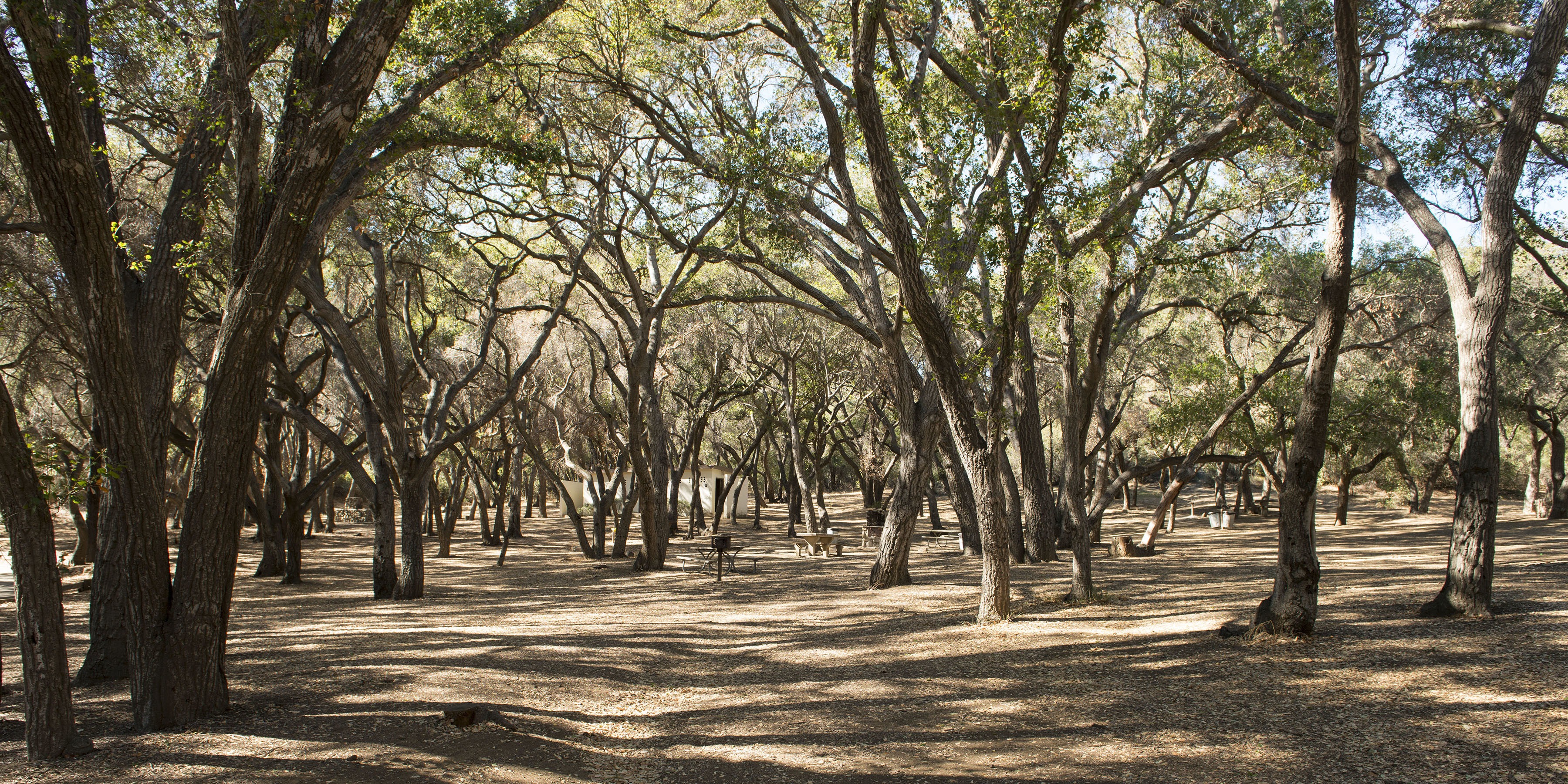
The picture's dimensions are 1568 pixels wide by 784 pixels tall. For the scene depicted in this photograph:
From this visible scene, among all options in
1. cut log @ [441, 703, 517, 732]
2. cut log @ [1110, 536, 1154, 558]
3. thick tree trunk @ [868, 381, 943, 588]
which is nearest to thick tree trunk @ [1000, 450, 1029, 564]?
cut log @ [1110, 536, 1154, 558]

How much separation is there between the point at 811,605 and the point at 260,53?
812 centimetres

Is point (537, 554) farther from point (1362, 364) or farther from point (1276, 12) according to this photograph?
point (1362, 364)

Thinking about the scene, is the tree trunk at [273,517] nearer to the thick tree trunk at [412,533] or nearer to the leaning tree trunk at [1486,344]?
the thick tree trunk at [412,533]

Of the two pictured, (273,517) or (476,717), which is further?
(273,517)

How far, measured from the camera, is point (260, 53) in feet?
19.3

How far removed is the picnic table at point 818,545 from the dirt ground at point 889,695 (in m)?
7.52

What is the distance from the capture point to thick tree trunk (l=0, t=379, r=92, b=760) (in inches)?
163

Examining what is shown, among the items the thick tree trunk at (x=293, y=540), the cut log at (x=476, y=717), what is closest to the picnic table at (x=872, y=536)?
the thick tree trunk at (x=293, y=540)

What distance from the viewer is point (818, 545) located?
19.1m

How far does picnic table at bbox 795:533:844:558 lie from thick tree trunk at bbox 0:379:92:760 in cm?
1468

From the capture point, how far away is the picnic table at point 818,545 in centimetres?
1870

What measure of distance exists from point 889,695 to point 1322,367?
12.7ft

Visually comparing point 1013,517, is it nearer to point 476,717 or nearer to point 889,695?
point 889,695

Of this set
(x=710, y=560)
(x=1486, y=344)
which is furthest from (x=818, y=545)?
(x=1486, y=344)
